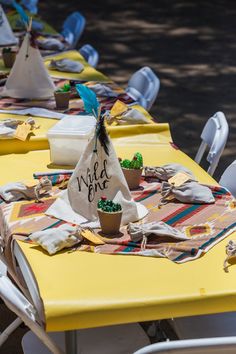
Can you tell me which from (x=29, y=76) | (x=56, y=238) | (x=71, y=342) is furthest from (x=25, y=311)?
(x=29, y=76)

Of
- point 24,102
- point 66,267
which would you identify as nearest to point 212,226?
point 66,267

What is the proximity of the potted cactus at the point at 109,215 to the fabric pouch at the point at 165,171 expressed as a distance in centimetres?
57

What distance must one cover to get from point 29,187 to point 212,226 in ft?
2.57

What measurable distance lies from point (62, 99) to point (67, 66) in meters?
0.88

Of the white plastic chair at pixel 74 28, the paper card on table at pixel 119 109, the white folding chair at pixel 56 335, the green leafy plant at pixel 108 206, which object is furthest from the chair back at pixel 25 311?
the white plastic chair at pixel 74 28

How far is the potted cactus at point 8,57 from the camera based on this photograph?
545 centimetres

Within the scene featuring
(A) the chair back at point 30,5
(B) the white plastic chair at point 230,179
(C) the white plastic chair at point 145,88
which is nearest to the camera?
A: (B) the white plastic chair at point 230,179

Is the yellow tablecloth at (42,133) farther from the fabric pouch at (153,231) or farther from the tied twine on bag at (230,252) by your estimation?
the tied twine on bag at (230,252)

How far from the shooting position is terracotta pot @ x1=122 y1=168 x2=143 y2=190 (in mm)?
3467

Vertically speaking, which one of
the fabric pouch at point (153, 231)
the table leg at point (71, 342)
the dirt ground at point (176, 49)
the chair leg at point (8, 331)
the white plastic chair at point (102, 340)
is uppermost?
the fabric pouch at point (153, 231)

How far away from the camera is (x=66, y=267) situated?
283cm

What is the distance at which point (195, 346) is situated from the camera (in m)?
2.41

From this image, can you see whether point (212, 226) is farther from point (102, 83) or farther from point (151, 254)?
point (102, 83)

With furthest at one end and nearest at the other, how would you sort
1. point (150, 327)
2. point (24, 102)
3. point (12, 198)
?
Answer: point (24, 102)
point (150, 327)
point (12, 198)
